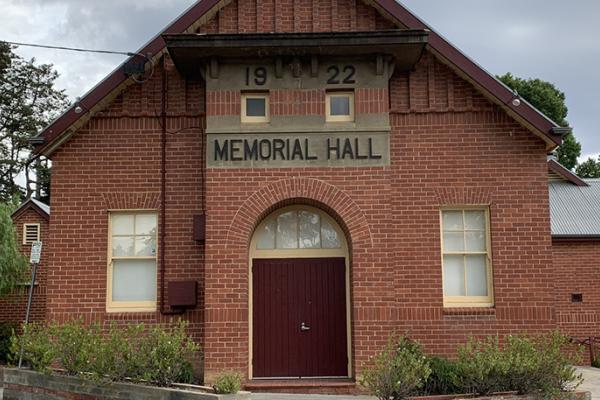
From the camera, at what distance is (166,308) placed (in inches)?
468

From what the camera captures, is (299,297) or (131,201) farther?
(131,201)

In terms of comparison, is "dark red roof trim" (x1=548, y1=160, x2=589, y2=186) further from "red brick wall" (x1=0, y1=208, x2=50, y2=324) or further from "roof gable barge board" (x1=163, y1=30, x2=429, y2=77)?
"red brick wall" (x1=0, y1=208, x2=50, y2=324)

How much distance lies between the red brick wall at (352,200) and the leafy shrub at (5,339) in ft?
23.8

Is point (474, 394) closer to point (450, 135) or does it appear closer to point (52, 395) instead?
point (450, 135)

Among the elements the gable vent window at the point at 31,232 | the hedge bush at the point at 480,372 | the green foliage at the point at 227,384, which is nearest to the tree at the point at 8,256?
the gable vent window at the point at 31,232

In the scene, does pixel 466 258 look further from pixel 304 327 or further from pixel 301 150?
pixel 301 150

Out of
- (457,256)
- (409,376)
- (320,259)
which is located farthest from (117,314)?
(457,256)

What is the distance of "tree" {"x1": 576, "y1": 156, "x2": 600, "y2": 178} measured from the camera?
1724 inches

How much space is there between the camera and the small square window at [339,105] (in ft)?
38.8

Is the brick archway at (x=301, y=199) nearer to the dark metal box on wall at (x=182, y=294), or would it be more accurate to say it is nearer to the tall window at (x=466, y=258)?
the dark metal box on wall at (x=182, y=294)

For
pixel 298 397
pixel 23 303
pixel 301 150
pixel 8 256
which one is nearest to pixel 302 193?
pixel 301 150

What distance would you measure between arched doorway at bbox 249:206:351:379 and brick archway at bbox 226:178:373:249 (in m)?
Result: 0.60

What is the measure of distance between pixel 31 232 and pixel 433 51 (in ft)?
54.9

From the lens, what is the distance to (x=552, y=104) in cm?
4356
